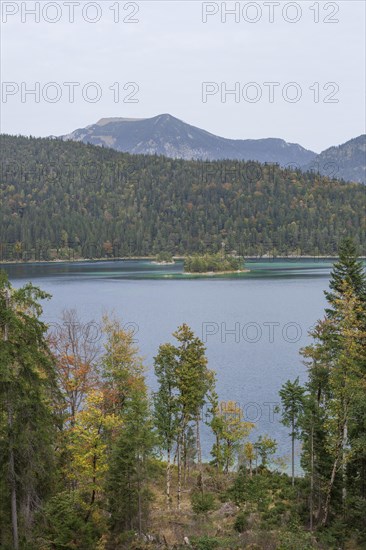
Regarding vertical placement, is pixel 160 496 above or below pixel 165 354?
below

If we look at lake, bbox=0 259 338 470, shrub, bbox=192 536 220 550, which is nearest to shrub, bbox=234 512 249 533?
shrub, bbox=192 536 220 550

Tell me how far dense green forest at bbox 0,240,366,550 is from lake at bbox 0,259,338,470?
23.0 ft

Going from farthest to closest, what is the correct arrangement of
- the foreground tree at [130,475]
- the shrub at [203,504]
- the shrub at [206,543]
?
1. the shrub at [203,504]
2. the foreground tree at [130,475]
3. the shrub at [206,543]

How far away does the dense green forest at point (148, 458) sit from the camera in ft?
62.0

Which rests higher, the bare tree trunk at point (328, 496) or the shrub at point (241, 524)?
the bare tree trunk at point (328, 496)

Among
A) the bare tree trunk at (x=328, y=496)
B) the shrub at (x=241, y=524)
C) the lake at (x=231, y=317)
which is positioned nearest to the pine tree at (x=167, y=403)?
the shrub at (x=241, y=524)

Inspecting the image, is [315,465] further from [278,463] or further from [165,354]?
[278,463]

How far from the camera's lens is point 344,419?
24500mm

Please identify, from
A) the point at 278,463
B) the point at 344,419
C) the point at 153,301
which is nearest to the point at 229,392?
the point at 278,463

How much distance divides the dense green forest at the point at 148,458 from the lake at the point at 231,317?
7.02 meters

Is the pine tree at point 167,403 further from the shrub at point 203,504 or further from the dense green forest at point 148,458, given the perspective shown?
the shrub at point 203,504

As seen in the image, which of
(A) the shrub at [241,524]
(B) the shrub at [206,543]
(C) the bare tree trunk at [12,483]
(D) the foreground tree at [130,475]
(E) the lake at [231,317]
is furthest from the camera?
(E) the lake at [231,317]

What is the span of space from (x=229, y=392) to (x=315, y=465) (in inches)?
1008

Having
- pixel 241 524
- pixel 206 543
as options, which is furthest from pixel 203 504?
pixel 206 543
